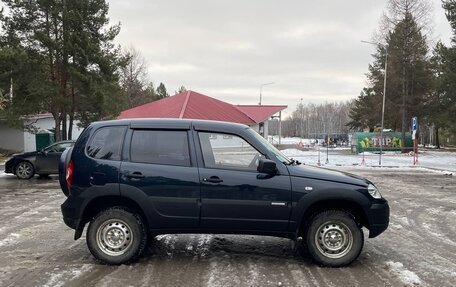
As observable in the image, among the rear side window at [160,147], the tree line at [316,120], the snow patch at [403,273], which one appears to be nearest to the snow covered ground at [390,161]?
the snow patch at [403,273]

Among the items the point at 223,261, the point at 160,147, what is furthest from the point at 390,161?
the point at 160,147

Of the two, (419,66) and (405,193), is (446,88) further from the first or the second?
(405,193)

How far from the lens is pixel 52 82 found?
Answer: 30094 millimetres

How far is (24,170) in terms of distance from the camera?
57.7 feet

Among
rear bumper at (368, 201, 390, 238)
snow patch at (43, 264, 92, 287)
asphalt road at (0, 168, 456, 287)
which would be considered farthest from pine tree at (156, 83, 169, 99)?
rear bumper at (368, 201, 390, 238)

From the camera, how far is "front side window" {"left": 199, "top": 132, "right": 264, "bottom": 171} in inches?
237

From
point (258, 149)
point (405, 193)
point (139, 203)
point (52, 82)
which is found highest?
point (52, 82)

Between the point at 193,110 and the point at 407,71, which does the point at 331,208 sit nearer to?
the point at 193,110

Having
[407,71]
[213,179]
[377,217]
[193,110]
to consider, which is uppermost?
[407,71]

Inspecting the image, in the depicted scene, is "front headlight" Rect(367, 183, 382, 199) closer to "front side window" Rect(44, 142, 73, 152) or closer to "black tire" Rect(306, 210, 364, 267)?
"black tire" Rect(306, 210, 364, 267)

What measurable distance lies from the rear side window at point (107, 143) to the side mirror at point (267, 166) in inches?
71.5

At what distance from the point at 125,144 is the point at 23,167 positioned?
1308cm

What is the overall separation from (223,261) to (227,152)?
1439 millimetres

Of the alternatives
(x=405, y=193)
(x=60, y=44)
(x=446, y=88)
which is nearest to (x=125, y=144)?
(x=405, y=193)
